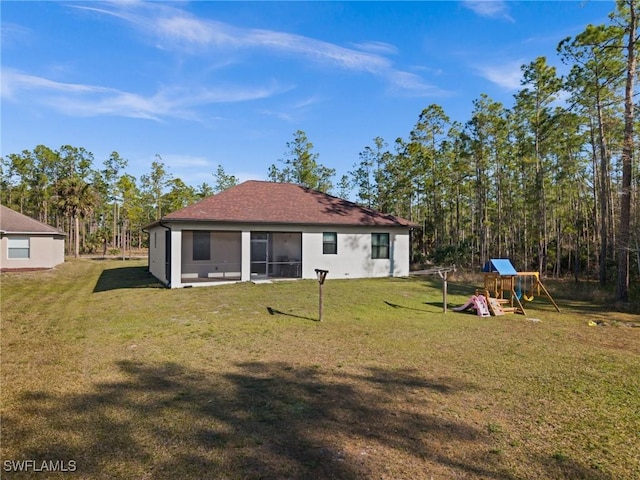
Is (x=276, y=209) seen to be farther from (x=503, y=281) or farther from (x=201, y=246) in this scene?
(x=503, y=281)

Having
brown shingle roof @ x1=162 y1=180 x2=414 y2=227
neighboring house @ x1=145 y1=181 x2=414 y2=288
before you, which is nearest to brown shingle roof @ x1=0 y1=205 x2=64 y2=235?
neighboring house @ x1=145 y1=181 x2=414 y2=288

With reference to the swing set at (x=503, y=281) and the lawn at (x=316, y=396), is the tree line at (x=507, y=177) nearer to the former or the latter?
the swing set at (x=503, y=281)

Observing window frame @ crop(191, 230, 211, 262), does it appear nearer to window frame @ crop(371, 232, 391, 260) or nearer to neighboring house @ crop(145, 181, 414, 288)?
neighboring house @ crop(145, 181, 414, 288)

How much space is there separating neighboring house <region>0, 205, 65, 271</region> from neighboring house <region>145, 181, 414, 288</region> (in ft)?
26.3

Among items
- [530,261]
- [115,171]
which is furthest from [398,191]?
[115,171]

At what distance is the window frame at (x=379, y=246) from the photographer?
58.7ft

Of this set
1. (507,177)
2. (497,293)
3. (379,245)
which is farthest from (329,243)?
(507,177)

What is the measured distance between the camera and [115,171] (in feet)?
141

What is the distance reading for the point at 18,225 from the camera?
2141 centimetres

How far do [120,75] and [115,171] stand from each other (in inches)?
1338

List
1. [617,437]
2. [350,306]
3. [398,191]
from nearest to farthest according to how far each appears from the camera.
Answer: [617,437] < [350,306] < [398,191]

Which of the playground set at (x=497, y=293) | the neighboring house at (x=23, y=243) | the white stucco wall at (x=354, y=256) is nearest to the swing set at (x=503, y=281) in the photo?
the playground set at (x=497, y=293)

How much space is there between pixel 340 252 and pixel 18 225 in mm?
19539

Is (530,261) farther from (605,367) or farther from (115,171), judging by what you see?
(115,171)
